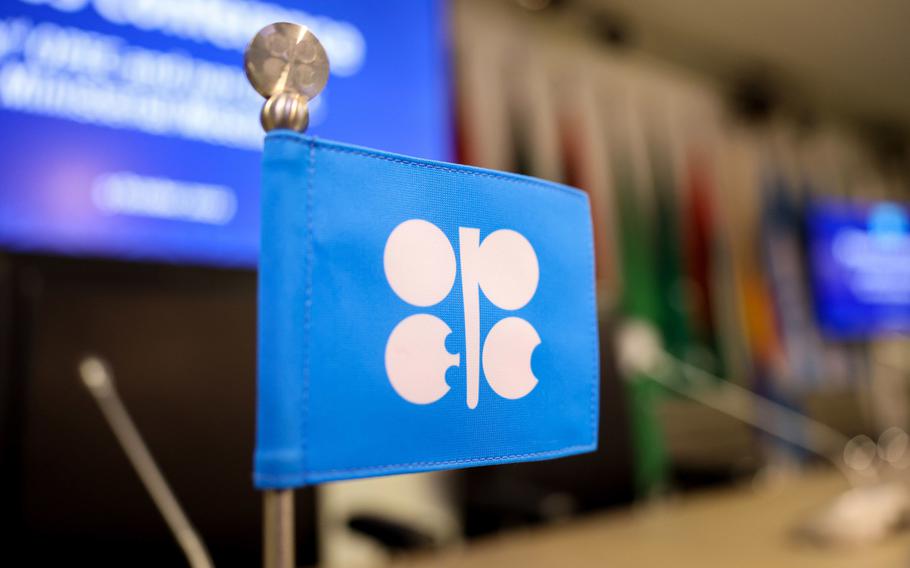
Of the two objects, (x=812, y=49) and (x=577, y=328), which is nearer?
(x=577, y=328)

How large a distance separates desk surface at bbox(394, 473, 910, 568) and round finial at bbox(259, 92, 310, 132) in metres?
0.79

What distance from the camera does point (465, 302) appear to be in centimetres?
45

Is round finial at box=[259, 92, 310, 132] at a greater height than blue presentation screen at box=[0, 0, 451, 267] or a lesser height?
lesser

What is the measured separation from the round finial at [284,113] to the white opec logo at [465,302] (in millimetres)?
91

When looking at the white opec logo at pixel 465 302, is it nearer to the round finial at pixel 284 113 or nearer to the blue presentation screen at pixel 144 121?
the round finial at pixel 284 113

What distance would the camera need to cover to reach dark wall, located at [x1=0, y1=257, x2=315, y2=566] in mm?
960

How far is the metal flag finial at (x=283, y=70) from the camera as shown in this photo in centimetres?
39

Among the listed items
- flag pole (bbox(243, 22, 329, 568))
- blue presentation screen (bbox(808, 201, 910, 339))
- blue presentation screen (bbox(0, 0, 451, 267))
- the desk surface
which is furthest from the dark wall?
blue presentation screen (bbox(808, 201, 910, 339))

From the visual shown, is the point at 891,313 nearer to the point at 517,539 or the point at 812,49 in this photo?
the point at 812,49

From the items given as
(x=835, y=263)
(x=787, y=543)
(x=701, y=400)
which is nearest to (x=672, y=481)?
(x=701, y=400)

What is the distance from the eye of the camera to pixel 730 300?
3.15m

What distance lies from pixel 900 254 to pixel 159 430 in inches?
144

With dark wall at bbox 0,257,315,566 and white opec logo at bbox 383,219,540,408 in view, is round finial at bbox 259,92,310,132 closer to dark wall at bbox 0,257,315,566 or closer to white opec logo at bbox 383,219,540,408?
white opec logo at bbox 383,219,540,408

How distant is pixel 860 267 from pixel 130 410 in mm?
3484
